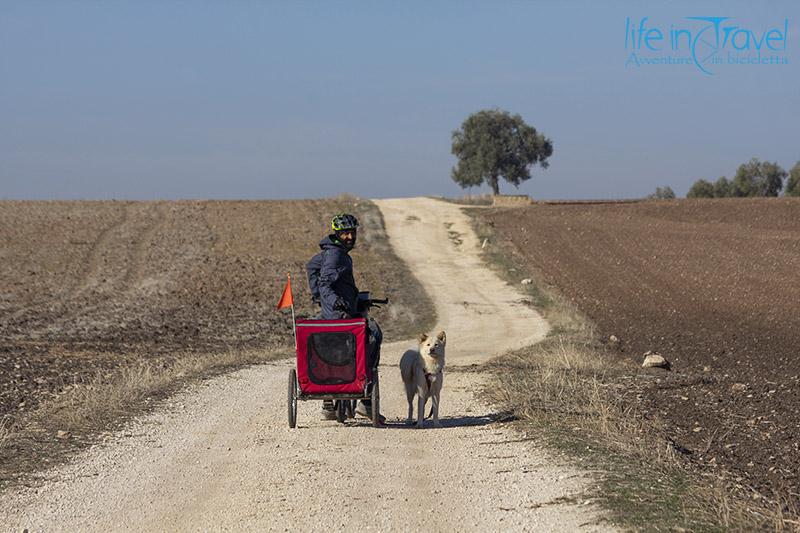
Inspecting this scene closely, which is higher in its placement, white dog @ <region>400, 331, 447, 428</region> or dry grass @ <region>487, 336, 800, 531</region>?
white dog @ <region>400, 331, 447, 428</region>

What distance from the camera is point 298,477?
955cm

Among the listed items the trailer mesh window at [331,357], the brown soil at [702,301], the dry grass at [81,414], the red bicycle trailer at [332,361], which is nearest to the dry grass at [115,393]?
the dry grass at [81,414]

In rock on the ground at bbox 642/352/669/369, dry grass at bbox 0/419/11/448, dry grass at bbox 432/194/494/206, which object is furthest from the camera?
dry grass at bbox 432/194/494/206

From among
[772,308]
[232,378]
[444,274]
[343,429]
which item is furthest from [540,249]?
[343,429]

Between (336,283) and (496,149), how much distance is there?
80443 mm

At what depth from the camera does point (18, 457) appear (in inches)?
421

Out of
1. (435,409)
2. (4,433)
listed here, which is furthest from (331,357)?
Answer: (4,433)

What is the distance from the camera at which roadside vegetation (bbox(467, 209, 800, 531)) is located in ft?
26.2

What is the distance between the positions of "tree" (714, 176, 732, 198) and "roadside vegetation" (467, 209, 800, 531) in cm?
6934

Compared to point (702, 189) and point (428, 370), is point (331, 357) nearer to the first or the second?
point (428, 370)

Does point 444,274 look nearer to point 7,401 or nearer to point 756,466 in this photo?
point 7,401

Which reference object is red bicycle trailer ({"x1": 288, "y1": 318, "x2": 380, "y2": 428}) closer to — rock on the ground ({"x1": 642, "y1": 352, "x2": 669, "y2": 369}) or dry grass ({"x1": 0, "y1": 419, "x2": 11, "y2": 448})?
dry grass ({"x1": 0, "y1": 419, "x2": 11, "y2": 448})

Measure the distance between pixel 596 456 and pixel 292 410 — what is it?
11.4ft

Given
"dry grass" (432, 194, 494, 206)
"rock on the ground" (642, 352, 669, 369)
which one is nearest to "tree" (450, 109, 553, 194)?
"dry grass" (432, 194, 494, 206)
